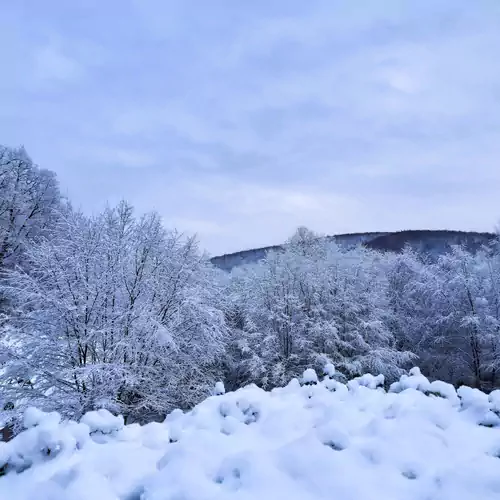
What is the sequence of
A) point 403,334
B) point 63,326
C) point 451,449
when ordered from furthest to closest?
point 403,334 → point 63,326 → point 451,449

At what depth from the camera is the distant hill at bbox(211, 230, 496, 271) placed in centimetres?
2711

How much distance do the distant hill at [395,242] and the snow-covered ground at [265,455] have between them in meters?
22.5

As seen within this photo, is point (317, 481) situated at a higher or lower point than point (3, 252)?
lower

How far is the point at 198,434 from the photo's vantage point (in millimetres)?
3492

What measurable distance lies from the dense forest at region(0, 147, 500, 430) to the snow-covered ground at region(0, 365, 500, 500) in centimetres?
636

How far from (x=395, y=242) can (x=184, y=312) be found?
21600 mm

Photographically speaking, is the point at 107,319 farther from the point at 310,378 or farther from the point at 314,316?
the point at 314,316

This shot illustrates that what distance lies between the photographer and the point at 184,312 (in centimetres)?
1366

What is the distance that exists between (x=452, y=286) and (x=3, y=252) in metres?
23.3

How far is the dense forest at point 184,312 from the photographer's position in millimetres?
10844

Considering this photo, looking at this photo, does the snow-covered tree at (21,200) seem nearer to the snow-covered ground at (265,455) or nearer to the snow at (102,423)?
the snow at (102,423)

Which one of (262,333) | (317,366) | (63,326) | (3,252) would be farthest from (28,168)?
(317,366)

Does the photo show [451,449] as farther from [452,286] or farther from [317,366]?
[452,286]

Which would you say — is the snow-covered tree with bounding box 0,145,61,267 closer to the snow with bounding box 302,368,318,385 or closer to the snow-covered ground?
the snow with bounding box 302,368,318,385
